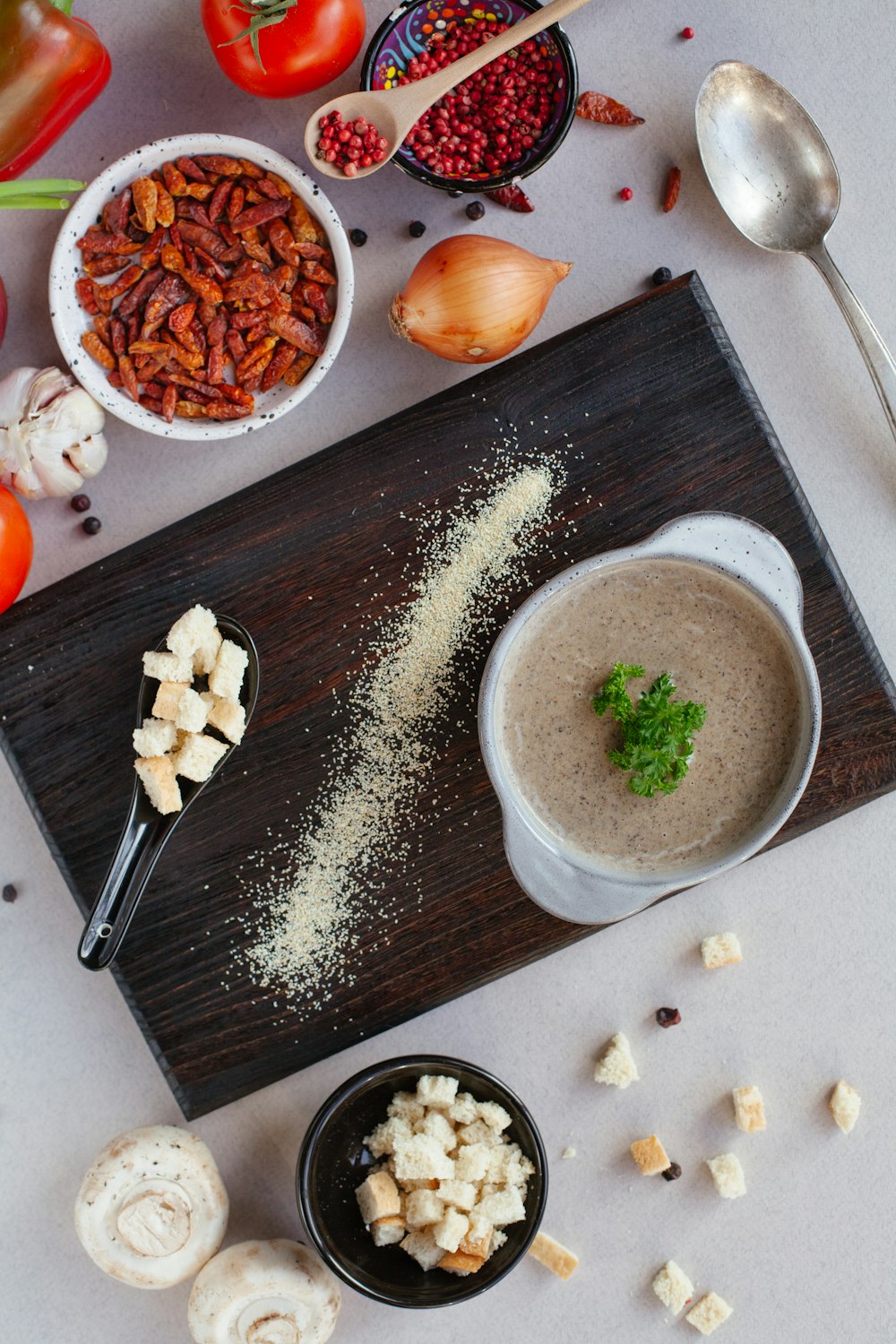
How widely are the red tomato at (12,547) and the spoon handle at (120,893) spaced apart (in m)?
0.42

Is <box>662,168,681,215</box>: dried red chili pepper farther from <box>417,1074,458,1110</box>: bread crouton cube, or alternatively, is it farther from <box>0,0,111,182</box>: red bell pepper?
<box>417,1074,458,1110</box>: bread crouton cube

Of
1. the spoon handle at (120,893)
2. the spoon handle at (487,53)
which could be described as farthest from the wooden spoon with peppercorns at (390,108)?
the spoon handle at (120,893)

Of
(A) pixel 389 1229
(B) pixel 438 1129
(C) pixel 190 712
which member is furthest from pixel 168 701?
(A) pixel 389 1229

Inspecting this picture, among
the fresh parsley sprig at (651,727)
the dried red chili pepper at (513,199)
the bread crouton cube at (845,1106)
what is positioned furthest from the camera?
the bread crouton cube at (845,1106)

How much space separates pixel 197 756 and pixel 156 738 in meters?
0.07

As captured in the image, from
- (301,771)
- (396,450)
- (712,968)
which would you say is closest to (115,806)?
(301,771)

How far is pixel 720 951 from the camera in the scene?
6.32 ft

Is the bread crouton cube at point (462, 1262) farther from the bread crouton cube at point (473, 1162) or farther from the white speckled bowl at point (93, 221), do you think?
the white speckled bowl at point (93, 221)

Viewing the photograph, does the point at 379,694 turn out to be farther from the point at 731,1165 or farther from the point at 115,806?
the point at 731,1165

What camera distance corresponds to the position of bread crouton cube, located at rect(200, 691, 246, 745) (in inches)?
67.5

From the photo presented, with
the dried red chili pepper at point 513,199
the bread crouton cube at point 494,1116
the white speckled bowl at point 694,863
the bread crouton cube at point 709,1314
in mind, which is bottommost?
the bread crouton cube at point 709,1314

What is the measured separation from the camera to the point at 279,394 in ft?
5.85

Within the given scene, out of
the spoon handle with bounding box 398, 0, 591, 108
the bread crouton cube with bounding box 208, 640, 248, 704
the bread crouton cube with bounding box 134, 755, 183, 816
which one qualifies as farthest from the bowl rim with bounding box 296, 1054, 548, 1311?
the spoon handle with bounding box 398, 0, 591, 108

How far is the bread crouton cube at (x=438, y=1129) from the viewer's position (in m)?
1.78
